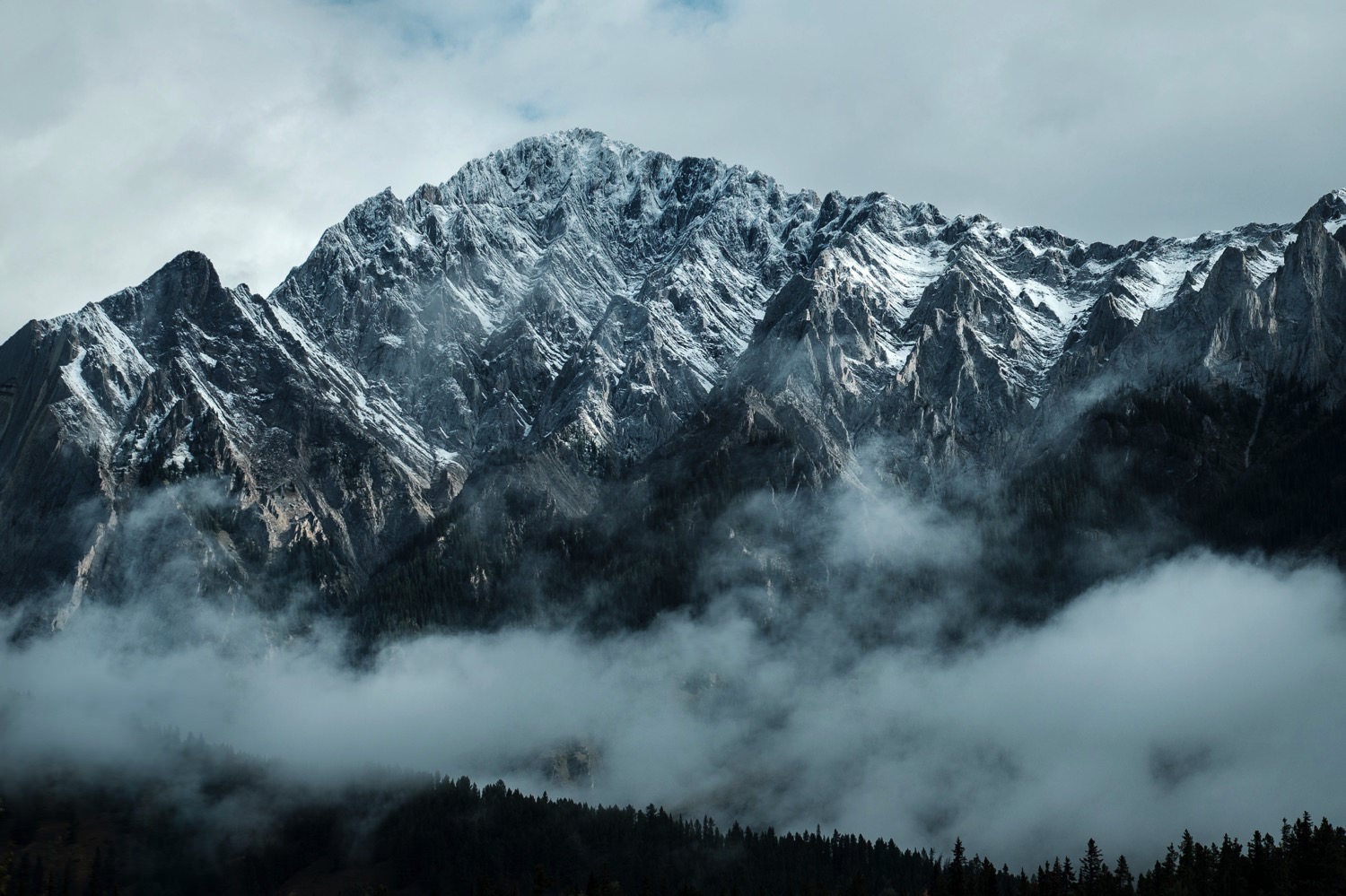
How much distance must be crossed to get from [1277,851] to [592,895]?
7727 centimetres

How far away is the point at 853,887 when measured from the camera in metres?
194

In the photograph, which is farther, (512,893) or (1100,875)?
(512,893)

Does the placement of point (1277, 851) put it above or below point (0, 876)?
above

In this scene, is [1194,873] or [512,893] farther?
[512,893]

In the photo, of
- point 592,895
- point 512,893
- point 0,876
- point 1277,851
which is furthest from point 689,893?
point 0,876

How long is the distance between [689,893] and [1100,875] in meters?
47.8

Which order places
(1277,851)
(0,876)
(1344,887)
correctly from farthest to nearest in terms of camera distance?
(1277,851) → (1344,887) → (0,876)

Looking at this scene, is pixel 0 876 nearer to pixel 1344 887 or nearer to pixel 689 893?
pixel 689 893

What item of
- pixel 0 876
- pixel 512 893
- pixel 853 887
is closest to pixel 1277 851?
pixel 853 887

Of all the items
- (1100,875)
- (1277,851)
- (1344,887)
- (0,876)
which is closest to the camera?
(0,876)

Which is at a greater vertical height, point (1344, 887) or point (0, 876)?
point (1344, 887)

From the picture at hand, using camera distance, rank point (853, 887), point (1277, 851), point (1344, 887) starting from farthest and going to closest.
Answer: point (853, 887), point (1277, 851), point (1344, 887)

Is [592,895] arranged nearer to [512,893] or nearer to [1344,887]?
[512,893]

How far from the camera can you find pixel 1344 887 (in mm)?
156500
